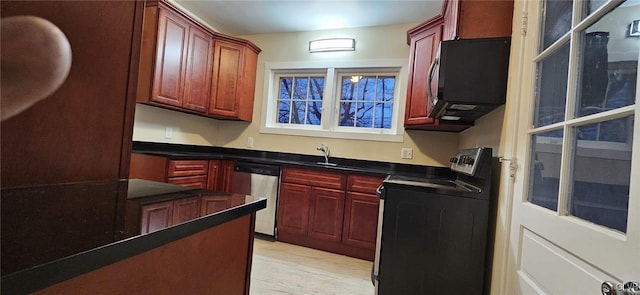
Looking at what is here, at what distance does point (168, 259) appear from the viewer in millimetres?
596

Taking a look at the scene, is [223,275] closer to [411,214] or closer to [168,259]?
[168,259]

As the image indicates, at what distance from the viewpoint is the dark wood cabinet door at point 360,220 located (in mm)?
2793

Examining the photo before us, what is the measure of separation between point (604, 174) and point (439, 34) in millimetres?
1955

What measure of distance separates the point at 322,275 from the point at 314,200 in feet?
2.60

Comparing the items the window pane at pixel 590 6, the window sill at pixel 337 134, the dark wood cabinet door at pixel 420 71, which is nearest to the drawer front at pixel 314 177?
the window sill at pixel 337 134

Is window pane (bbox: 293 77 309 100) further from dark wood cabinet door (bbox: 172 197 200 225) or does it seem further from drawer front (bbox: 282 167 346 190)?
dark wood cabinet door (bbox: 172 197 200 225)

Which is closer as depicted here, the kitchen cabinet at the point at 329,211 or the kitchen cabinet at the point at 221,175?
the kitchen cabinet at the point at 329,211

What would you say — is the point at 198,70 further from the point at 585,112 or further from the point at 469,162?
the point at 585,112

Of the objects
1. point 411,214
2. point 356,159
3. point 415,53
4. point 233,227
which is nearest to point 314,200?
point 356,159

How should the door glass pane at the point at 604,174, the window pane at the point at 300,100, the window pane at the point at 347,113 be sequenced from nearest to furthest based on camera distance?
1. the door glass pane at the point at 604,174
2. the window pane at the point at 347,113
3. the window pane at the point at 300,100

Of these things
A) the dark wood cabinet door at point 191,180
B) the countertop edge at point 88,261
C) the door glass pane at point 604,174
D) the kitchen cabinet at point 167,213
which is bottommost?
the dark wood cabinet door at point 191,180

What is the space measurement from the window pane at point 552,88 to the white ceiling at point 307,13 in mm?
1833

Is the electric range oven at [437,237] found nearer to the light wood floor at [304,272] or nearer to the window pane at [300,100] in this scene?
the light wood floor at [304,272]

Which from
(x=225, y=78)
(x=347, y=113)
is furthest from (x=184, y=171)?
(x=347, y=113)
